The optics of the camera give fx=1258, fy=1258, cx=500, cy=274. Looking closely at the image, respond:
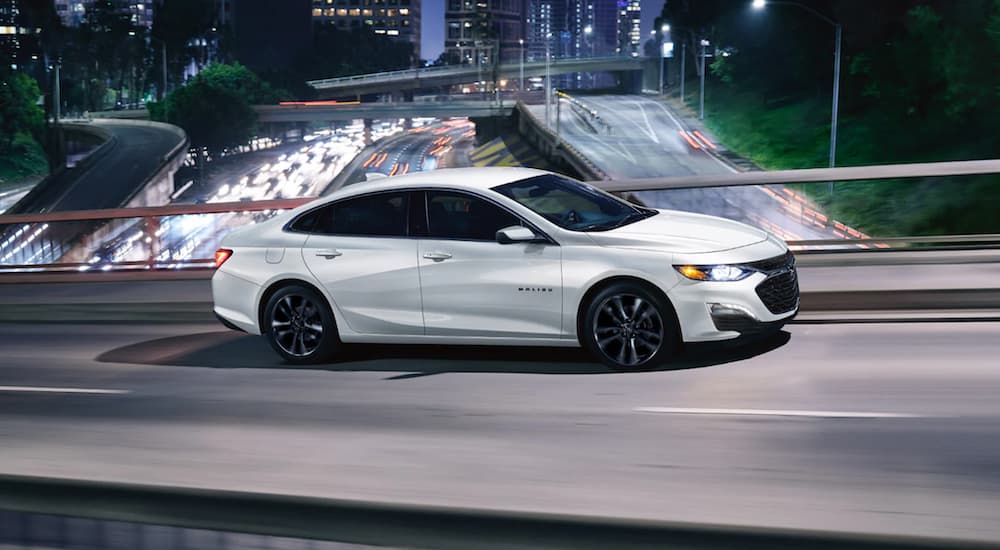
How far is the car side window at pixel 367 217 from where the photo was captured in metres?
10.5

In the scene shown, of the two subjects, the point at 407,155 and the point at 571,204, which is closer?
the point at 571,204

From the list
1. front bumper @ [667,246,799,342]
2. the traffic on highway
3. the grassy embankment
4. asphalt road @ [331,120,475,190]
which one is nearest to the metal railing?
the traffic on highway

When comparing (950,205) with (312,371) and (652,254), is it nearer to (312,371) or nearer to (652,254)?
(652,254)

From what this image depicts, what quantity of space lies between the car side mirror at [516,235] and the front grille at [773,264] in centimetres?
168

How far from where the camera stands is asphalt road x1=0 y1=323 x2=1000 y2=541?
243 inches

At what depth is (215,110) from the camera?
14650cm

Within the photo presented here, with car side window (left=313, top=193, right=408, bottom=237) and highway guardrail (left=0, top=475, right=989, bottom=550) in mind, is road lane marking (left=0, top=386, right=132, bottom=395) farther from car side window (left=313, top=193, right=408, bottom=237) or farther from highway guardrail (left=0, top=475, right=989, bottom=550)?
highway guardrail (left=0, top=475, right=989, bottom=550)

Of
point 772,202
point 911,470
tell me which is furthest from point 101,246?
point 911,470

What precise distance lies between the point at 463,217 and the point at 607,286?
142 centimetres

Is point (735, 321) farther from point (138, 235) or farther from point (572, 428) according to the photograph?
point (138, 235)

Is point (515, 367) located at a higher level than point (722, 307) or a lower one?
lower

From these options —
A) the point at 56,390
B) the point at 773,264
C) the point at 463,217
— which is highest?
the point at 463,217

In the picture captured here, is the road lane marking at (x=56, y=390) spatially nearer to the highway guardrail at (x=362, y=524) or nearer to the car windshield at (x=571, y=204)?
the car windshield at (x=571, y=204)

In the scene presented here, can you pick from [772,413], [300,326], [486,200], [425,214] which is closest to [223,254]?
[300,326]
